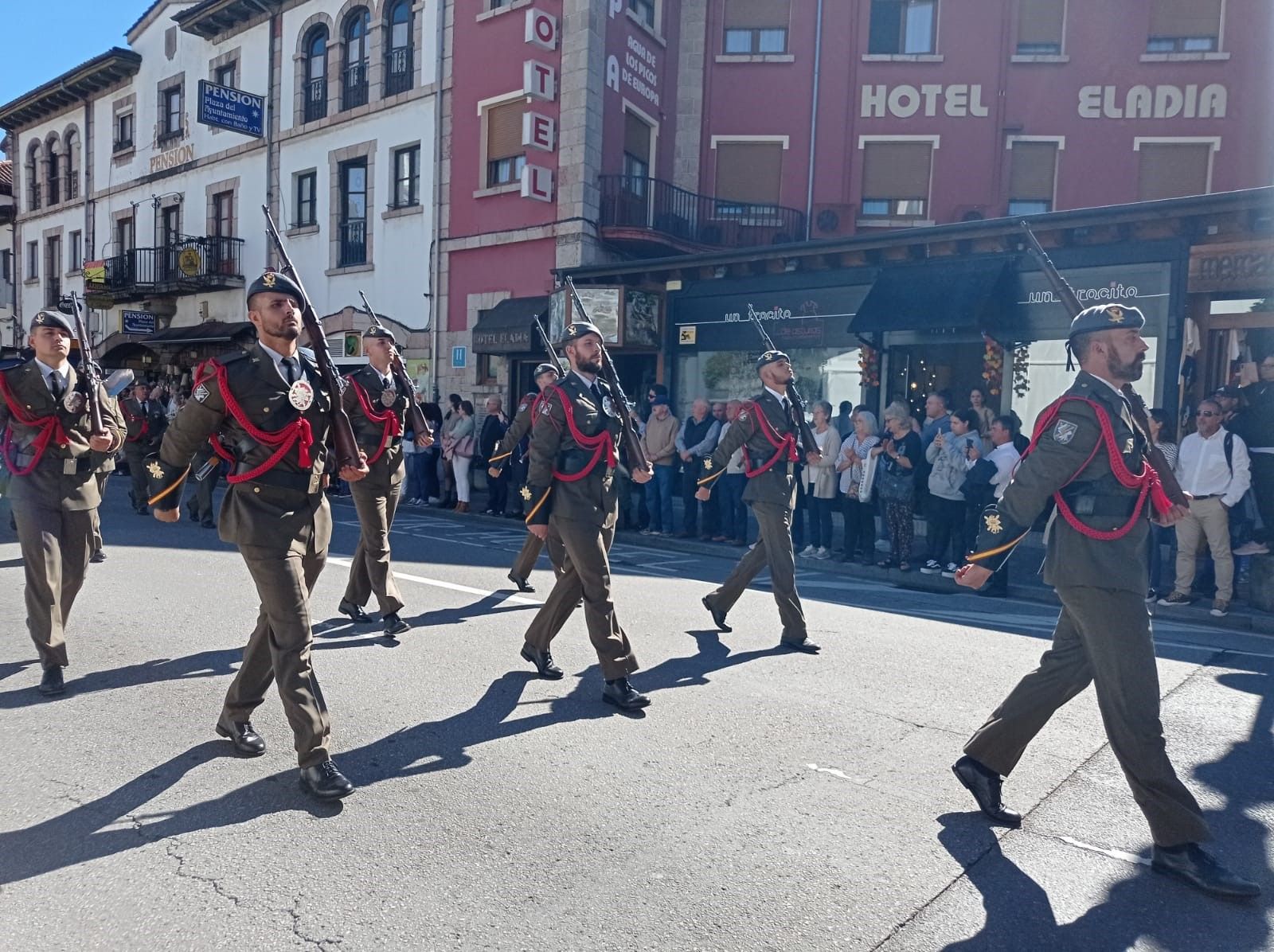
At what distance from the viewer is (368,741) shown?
15.7 feet

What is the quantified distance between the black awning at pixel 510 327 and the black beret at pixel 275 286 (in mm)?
13962

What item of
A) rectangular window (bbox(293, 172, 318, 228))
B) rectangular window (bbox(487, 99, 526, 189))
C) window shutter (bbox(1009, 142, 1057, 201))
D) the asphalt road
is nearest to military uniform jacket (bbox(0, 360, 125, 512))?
the asphalt road

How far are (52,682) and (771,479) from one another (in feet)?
14.5

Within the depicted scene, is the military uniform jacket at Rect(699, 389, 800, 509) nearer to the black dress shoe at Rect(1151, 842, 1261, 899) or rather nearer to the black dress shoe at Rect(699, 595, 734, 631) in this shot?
the black dress shoe at Rect(699, 595, 734, 631)

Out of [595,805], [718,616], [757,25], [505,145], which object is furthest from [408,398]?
[757,25]

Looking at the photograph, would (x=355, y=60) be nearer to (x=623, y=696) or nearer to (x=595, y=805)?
(x=623, y=696)

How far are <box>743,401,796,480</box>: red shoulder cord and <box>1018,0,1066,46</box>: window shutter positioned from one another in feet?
50.4

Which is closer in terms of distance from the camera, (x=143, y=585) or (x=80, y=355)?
(x=80, y=355)

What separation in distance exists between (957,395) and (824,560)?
17.7 ft

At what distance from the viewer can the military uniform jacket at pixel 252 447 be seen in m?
4.21

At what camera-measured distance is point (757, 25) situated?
66.7 feet

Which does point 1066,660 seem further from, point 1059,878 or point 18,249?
point 18,249

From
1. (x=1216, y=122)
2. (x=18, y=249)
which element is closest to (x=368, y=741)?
(x=1216, y=122)

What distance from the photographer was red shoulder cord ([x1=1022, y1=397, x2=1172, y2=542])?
3770 mm
